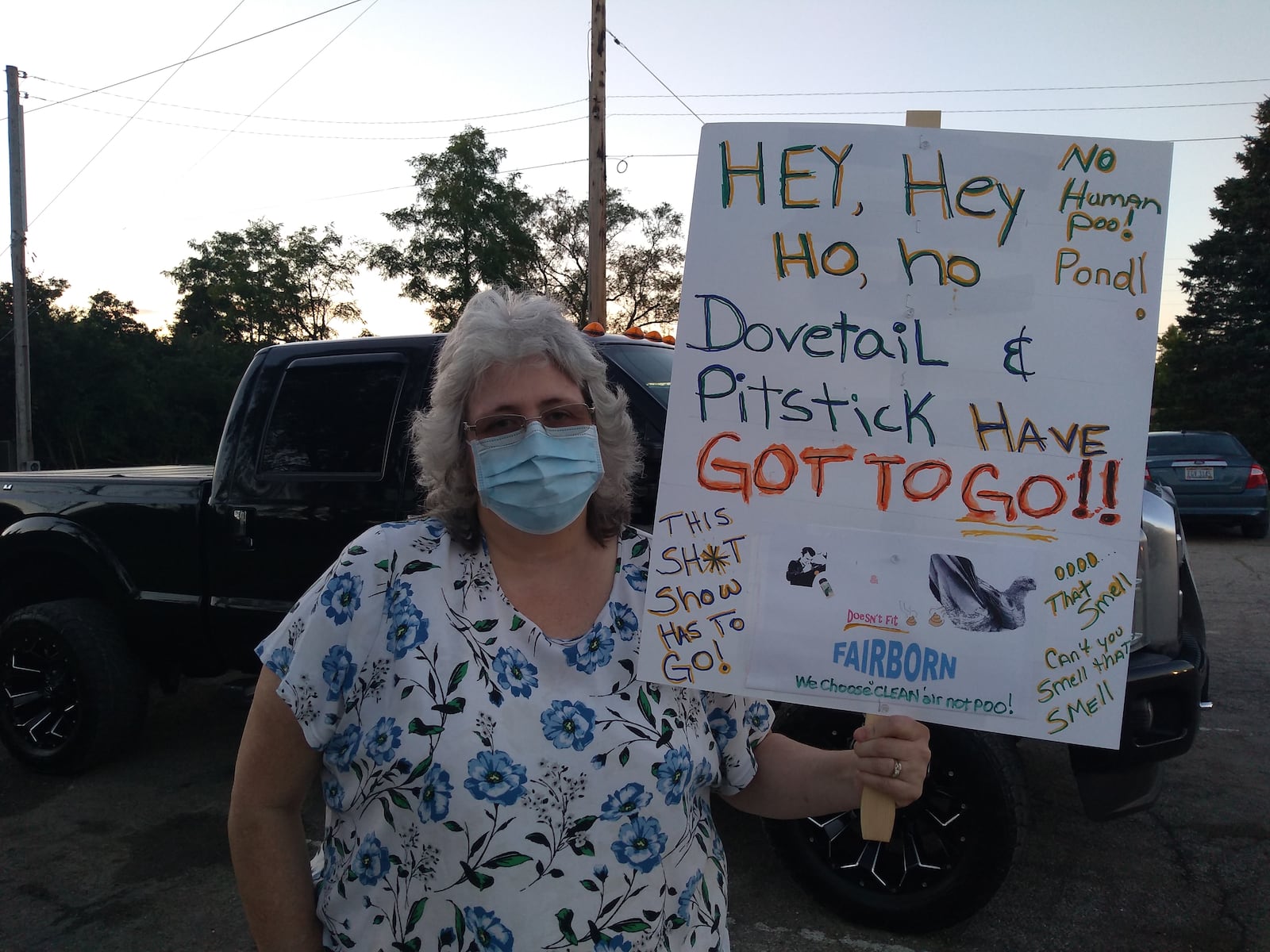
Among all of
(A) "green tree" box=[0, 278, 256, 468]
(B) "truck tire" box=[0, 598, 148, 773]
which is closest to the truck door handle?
(B) "truck tire" box=[0, 598, 148, 773]

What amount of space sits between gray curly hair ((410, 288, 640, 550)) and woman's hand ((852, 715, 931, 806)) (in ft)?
1.95

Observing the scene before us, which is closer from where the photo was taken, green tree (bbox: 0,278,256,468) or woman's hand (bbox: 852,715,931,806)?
woman's hand (bbox: 852,715,931,806)

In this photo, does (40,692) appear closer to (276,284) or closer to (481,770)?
(481,770)

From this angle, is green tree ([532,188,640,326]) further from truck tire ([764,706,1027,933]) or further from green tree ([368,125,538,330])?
truck tire ([764,706,1027,933])

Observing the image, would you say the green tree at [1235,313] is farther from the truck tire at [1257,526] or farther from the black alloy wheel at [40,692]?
the black alloy wheel at [40,692]

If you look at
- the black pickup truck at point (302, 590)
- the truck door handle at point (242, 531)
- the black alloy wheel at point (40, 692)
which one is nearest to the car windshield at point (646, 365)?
the black pickup truck at point (302, 590)

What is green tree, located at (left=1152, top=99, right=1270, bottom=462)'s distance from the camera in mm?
28672

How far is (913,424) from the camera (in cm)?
142

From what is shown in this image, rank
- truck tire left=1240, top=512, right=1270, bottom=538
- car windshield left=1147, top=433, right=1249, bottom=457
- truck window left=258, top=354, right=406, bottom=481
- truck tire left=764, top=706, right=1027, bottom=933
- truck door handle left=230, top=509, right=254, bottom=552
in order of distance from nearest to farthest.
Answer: truck tire left=764, top=706, right=1027, bottom=933, truck window left=258, top=354, right=406, bottom=481, truck door handle left=230, top=509, right=254, bottom=552, car windshield left=1147, top=433, right=1249, bottom=457, truck tire left=1240, top=512, right=1270, bottom=538

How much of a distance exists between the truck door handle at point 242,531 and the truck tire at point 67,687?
1.10 meters

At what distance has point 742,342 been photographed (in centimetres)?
146

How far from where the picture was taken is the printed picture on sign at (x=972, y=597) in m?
1.36

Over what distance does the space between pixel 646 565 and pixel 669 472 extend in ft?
0.69

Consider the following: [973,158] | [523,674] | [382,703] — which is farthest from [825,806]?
[973,158]
